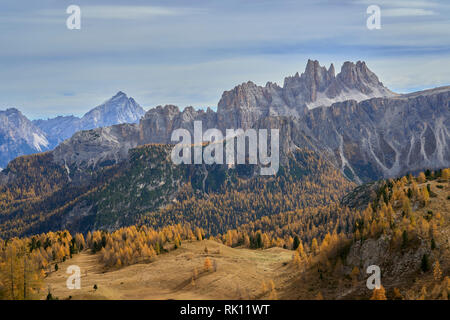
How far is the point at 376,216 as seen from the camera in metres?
133

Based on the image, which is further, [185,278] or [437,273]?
[185,278]

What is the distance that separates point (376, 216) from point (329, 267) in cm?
2842

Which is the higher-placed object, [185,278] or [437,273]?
[437,273]

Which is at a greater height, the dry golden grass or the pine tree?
the pine tree

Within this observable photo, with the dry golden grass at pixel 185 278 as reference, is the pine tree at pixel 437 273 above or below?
above

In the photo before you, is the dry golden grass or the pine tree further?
the dry golden grass

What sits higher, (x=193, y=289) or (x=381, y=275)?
(x=381, y=275)

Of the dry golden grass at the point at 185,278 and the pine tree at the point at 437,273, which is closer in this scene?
the pine tree at the point at 437,273

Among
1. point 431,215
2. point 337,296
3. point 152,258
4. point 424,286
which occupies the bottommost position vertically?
point 152,258
